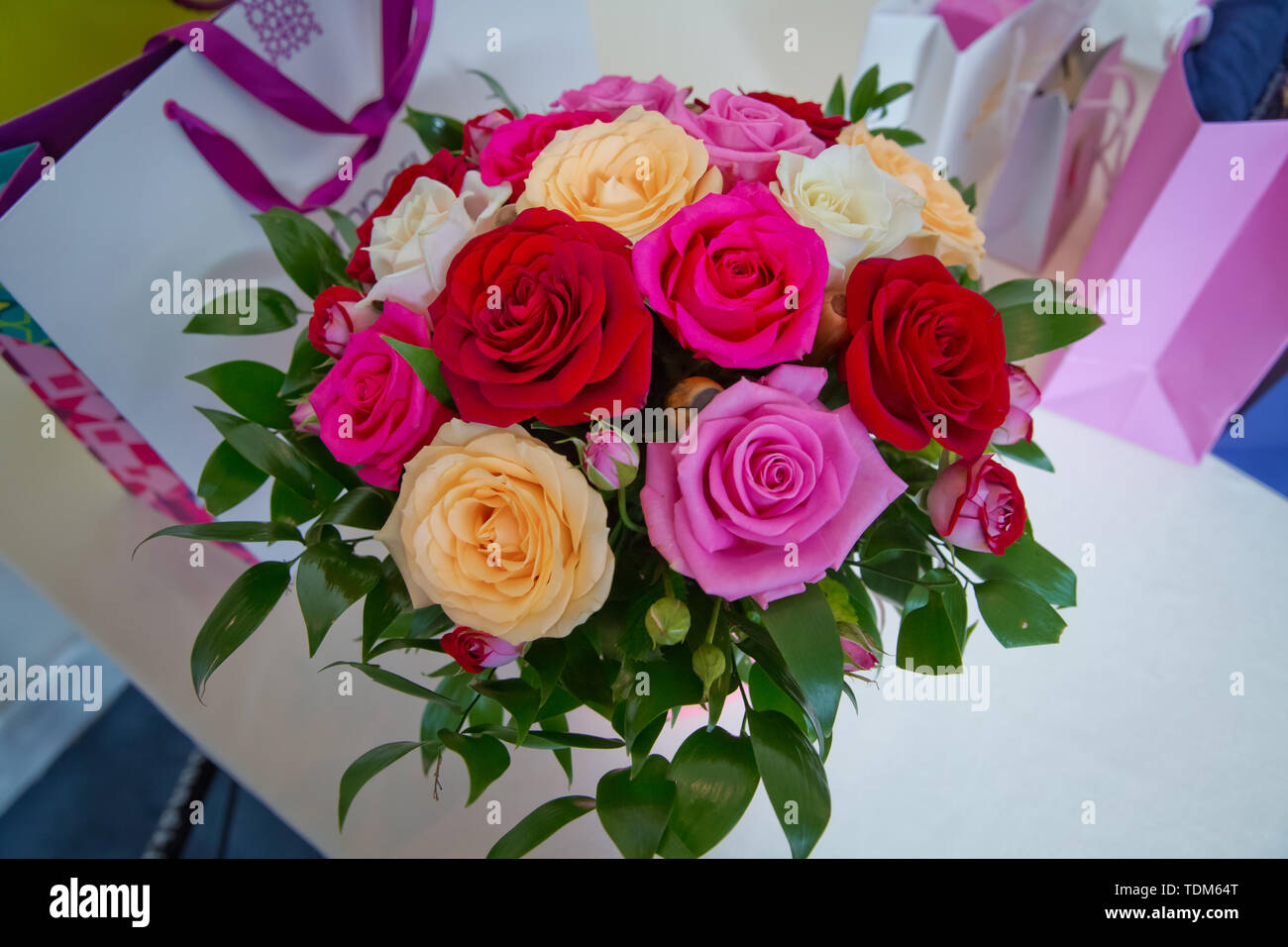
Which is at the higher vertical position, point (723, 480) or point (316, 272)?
point (316, 272)

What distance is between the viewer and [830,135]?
1.60 ft

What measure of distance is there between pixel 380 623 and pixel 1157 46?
1.17m

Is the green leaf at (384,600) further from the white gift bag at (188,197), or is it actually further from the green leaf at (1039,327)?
the green leaf at (1039,327)

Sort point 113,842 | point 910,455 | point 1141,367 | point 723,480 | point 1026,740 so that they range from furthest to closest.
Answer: point 113,842 < point 1141,367 < point 1026,740 < point 910,455 < point 723,480

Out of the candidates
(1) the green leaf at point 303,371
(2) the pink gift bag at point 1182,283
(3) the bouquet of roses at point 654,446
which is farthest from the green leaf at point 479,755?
(2) the pink gift bag at point 1182,283

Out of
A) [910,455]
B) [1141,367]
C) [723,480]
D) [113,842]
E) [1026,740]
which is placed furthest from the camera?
[113,842]

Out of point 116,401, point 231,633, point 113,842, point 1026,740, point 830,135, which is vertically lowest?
point 113,842

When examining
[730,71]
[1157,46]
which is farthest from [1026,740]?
[1157,46]

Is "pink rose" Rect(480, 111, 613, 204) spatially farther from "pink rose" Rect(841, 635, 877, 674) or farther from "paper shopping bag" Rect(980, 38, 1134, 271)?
"paper shopping bag" Rect(980, 38, 1134, 271)

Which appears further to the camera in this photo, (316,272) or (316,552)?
(316,272)

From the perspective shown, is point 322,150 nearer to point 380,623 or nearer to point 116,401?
point 116,401

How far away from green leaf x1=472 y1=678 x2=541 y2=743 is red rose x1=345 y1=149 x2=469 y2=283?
0.23m

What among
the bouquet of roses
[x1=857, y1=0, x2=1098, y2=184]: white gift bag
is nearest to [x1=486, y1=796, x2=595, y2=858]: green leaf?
the bouquet of roses

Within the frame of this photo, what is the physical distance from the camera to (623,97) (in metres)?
0.47
